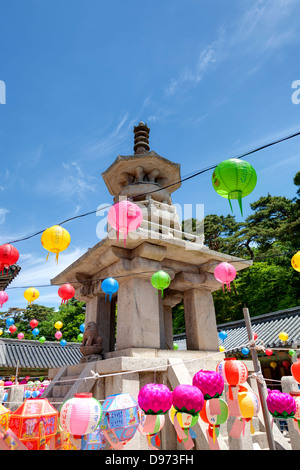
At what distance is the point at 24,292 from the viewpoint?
8.43 metres

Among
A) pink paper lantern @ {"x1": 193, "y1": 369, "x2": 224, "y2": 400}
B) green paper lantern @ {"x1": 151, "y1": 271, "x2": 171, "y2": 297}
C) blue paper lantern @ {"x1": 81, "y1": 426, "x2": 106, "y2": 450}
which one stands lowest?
blue paper lantern @ {"x1": 81, "y1": 426, "x2": 106, "y2": 450}

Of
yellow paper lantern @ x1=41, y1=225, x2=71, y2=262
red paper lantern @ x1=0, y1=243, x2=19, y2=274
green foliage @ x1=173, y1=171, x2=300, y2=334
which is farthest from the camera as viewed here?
green foliage @ x1=173, y1=171, x2=300, y2=334

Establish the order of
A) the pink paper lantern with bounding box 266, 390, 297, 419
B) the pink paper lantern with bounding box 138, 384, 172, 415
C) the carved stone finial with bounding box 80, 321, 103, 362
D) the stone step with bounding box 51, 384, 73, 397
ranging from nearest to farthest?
the pink paper lantern with bounding box 138, 384, 172, 415, the pink paper lantern with bounding box 266, 390, 297, 419, the stone step with bounding box 51, 384, 73, 397, the carved stone finial with bounding box 80, 321, 103, 362

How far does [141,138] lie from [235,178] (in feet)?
20.6

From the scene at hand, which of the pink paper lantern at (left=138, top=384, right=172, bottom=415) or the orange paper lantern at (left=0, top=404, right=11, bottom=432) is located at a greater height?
the pink paper lantern at (left=138, top=384, right=172, bottom=415)

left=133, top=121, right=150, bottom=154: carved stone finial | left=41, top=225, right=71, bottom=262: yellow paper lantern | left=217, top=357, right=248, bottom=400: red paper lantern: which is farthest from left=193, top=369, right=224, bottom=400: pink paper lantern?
left=133, top=121, right=150, bottom=154: carved stone finial

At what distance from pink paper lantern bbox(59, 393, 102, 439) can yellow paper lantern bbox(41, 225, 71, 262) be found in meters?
2.86

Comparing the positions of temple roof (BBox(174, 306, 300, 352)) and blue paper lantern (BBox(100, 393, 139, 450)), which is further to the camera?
temple roof (BBox(174, 306, 300, 352))

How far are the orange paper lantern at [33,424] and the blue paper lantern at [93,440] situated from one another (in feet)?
1.27

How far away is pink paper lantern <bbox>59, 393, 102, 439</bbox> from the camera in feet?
9.47

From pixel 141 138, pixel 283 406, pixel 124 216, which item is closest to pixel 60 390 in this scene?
pixel 124 216

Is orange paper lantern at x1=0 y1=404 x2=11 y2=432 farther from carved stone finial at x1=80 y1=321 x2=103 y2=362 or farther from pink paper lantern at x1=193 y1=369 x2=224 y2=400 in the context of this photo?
carved stone finial at x1=80 y1=321 x2=103 y2=362
